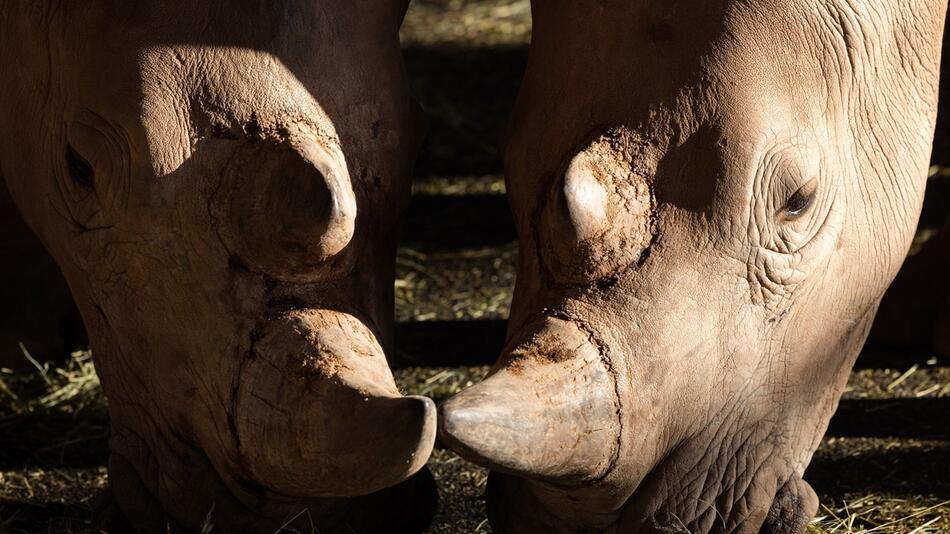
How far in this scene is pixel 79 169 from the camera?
9.20 ft

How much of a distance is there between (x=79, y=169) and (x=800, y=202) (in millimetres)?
1442

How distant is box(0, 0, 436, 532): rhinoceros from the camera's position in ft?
8.14

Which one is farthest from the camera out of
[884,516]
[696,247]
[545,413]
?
[884,516]

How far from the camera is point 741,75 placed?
2617 mm

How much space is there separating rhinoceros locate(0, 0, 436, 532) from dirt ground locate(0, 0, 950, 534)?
581 millimetres

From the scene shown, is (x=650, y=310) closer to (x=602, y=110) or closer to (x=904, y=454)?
(x=602, y=110)

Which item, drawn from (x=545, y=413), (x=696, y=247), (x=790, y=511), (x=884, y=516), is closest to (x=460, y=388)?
(x=884, y=516)

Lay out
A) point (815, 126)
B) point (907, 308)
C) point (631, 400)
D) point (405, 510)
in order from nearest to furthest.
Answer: point (631, 400) → point (815, 126) → point (405, 510) → point (907, 308)

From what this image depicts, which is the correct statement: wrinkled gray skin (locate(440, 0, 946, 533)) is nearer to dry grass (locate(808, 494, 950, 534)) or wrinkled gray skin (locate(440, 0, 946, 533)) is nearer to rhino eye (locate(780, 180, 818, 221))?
rhino eye (locate(780, 180, 818, 221))

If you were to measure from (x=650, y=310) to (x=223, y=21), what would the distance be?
1.01 meters

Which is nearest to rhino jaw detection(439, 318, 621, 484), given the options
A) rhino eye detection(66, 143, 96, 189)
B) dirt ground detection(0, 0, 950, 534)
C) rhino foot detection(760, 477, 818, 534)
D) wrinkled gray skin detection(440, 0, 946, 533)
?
wrinkled gray skin detection(440, 0, 946, 533)

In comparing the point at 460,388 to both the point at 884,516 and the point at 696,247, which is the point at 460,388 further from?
the point at 696,247

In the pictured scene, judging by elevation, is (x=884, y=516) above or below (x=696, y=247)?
below

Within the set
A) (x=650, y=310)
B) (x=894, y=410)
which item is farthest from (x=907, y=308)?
(x=650, y=310)
